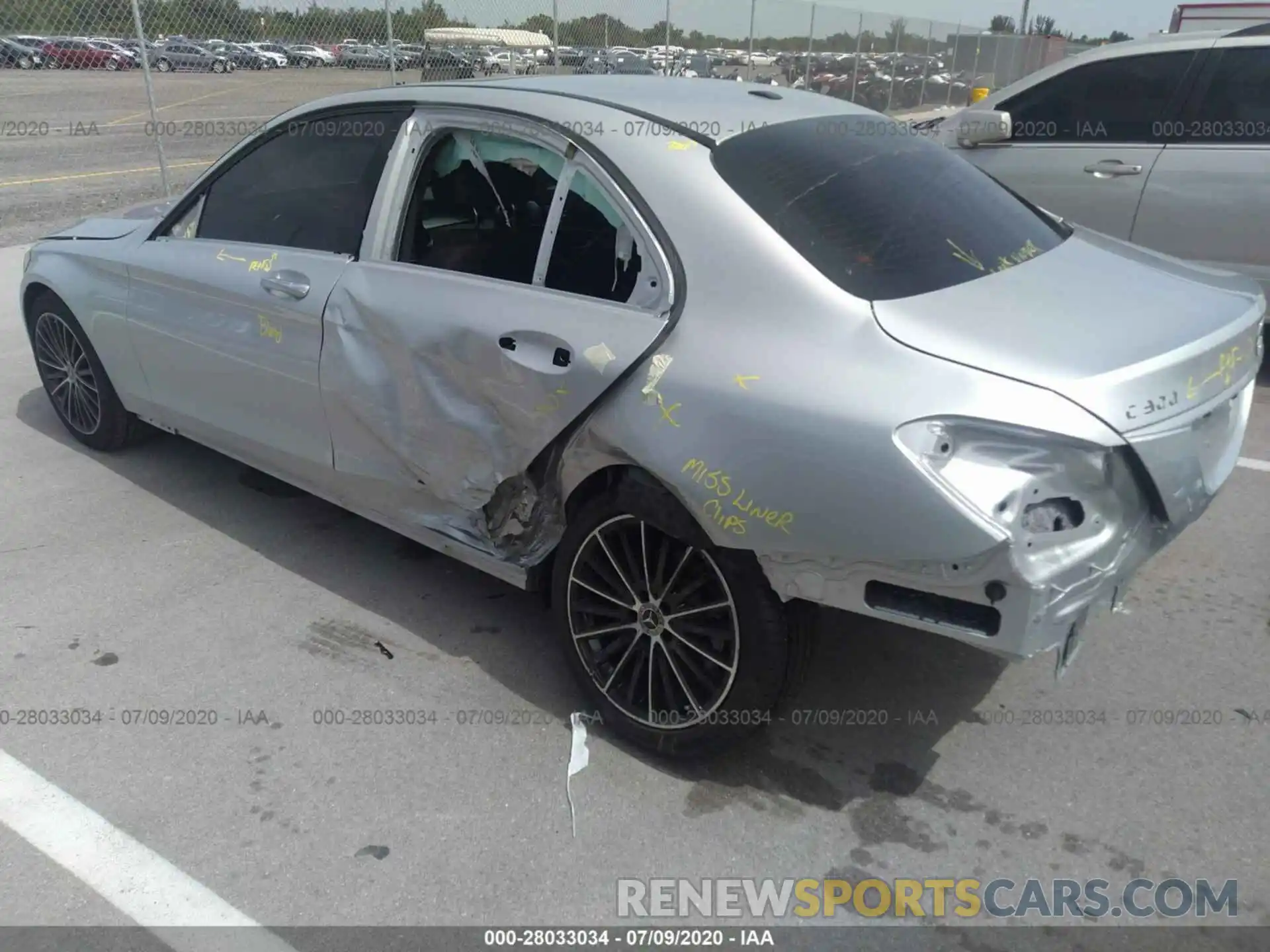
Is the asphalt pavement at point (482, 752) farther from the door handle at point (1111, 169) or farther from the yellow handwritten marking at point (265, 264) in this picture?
the door handle at point (1111, 169)

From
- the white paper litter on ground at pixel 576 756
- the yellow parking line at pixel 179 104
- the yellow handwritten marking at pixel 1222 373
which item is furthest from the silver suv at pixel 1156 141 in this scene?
the yellow parking line at pixel 179 104

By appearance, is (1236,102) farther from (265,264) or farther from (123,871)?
(123,871)

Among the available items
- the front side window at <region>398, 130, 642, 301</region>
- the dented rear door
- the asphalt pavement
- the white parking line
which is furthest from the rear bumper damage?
the white parking line

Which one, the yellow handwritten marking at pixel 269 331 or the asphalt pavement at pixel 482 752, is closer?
the asphalt pavement at pixel 482 752

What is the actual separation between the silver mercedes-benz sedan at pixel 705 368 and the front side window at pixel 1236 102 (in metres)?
3.04

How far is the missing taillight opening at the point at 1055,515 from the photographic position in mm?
2270

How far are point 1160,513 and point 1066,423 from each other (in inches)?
17.9

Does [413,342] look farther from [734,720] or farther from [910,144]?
[910,144]

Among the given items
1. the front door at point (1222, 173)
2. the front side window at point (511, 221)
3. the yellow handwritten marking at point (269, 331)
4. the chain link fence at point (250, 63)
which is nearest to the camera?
the front side window at point (511, 221)

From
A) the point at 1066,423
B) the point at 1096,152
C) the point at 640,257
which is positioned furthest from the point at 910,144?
the point at 1096,152

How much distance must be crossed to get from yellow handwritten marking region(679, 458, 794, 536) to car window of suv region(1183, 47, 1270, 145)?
16.4ft

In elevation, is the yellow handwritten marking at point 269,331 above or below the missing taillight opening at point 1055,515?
below

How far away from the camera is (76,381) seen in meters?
4.97

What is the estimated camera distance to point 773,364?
2.53 m
